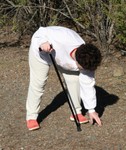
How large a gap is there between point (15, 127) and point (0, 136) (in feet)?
0.85

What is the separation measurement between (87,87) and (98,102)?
3.89 ft

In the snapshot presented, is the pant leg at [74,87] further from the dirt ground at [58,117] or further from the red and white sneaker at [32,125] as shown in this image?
the red and white sneaker at [32,125]

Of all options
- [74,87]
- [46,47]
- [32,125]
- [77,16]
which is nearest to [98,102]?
[74,87]

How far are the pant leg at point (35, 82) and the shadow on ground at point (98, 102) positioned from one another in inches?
11.1

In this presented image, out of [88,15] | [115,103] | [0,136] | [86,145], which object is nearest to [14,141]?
[0,136]

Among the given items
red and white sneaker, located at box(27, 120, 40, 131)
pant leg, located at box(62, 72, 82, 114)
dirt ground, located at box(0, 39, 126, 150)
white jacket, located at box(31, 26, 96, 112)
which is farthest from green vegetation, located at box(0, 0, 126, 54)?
red and white sneaker, located at box(27, 120, 40, 131)

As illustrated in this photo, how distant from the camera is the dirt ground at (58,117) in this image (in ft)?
17.1

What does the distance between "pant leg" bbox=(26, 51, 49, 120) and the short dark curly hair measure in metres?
0.66

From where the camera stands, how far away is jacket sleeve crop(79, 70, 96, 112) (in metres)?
5.10

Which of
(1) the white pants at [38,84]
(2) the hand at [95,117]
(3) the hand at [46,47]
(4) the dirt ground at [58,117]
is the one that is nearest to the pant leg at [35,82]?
(1) the white pants at [38,84]

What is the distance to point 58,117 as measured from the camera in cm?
590

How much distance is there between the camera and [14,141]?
17.5 ft

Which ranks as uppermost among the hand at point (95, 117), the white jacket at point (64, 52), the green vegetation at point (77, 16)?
the white jacket at point (64, 52)

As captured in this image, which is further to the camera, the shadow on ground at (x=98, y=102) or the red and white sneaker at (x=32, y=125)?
the shadow on ground at (x=98, y=102)
